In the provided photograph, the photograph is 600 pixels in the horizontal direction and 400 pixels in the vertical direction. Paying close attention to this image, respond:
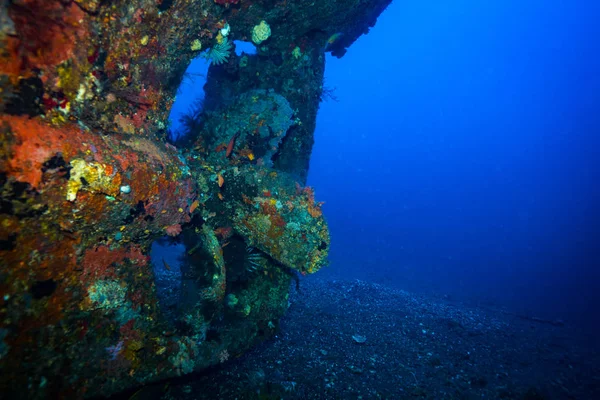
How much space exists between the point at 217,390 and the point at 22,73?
180 inches

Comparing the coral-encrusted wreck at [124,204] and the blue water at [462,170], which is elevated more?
the blue water at [462,170]

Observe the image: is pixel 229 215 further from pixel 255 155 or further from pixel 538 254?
pixel 538 254

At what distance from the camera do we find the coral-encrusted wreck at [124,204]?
2438mm

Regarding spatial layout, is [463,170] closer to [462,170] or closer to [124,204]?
[462,170]

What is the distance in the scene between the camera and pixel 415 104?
152m

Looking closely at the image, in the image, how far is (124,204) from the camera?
9.86ft

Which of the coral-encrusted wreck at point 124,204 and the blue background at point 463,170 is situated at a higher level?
the blue background at point 463,170

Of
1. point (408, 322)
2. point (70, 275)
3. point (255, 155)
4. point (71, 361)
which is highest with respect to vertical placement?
point (255, 155)

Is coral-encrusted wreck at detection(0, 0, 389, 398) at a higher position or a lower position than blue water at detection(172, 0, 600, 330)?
lower

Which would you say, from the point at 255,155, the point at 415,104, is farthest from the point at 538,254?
the point at 415,104

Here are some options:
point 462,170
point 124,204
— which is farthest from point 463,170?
point 124,204

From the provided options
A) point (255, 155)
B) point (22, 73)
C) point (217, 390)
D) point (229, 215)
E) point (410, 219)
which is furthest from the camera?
point (410, 219)

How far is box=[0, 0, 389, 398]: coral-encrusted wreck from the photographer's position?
2438 millimetres

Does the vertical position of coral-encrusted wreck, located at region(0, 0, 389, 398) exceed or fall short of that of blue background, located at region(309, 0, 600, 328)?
it falls short
